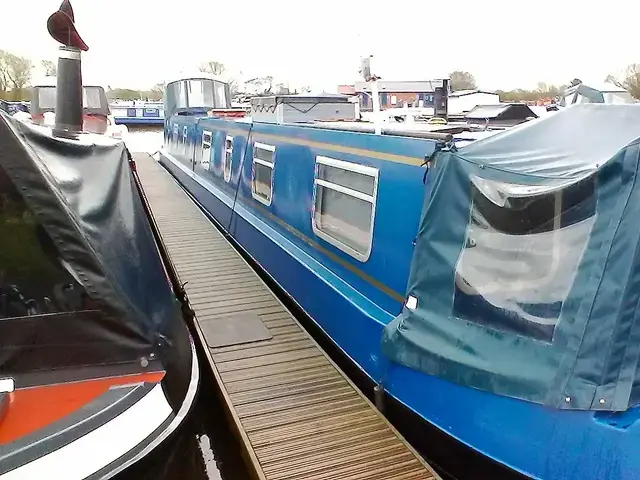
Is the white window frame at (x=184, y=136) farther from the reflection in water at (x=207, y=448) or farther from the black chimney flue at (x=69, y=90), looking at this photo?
the reflection in water at (x=207, y=448)

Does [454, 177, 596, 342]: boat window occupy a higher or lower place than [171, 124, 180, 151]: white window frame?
lower

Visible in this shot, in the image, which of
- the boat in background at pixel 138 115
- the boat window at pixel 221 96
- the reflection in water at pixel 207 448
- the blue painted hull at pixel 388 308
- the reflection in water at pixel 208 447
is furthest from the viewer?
the boat in background at pixel 138 115

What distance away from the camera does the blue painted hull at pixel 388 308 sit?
2.62 meters

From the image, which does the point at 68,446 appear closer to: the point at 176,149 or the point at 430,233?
the point at 430,233

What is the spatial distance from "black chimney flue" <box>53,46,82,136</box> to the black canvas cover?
210 centimetres

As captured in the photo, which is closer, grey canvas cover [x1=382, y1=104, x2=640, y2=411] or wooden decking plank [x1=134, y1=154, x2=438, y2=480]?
grey canvas cover [x1=382, y1=104, x2=640, y2=411]

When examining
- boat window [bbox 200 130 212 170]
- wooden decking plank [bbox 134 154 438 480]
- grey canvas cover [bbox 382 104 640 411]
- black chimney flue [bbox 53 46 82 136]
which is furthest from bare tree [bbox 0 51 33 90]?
grey canvas cover [bbox 382 104 640 411]

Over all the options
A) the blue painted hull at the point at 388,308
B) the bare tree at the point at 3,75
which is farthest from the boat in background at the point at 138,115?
the blue painted hull at the point at 388,308

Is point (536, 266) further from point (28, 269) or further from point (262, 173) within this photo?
point (262, 173)

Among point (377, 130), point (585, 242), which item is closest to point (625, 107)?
point (585, 242)

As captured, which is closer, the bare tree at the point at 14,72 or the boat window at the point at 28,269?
the boat window at the point at 28,269

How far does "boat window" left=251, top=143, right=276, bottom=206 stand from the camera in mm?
7047

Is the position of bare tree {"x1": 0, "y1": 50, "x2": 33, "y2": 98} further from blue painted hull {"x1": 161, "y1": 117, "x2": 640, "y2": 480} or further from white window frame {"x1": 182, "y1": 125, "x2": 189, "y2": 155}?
blue painted hull {"x1": 161, "y1": 117, "x2": 640, "y2": 480}

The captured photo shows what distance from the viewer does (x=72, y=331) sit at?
306 centimetres
